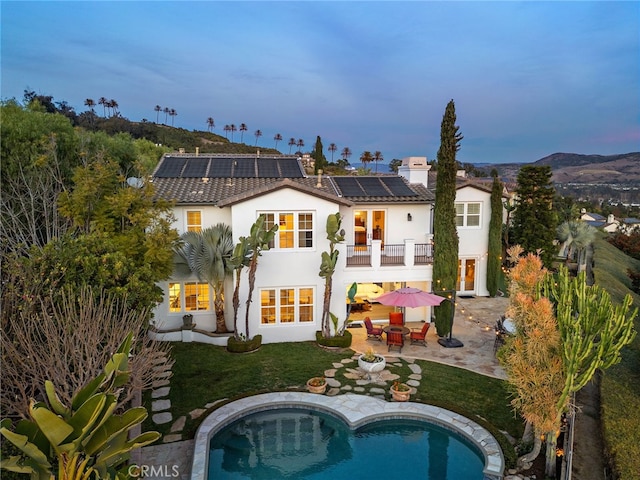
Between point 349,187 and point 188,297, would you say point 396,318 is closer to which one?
point 349,187

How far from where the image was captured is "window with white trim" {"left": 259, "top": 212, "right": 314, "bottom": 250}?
704 inches

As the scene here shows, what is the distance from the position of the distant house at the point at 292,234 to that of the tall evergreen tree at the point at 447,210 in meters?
0.84

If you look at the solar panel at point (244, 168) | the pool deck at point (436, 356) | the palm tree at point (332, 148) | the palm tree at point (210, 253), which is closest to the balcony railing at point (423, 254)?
the pool deck at point (436, 356)

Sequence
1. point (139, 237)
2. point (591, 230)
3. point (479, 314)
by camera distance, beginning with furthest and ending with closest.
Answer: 1. point (591, 230)
2. point (479, 314)
3. point (139, 237)

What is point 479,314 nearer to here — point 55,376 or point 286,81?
point 55,376

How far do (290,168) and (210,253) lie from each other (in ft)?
27.0

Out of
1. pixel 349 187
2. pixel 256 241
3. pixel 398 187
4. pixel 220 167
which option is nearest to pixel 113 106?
pixel 220 167

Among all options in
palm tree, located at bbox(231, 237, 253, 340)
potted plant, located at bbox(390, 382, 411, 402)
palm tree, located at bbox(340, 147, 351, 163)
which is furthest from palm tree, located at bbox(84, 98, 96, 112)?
potted plant, located at bbox(390, 382, 411, 402)

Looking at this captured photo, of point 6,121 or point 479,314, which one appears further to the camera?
point 479,314

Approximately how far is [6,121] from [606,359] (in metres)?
25.7

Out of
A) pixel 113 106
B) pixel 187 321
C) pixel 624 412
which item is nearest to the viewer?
pixel 624 412

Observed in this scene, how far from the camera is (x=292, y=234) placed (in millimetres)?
18078

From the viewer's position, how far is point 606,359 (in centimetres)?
896

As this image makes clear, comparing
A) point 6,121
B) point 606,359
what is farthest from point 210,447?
point 6,121
